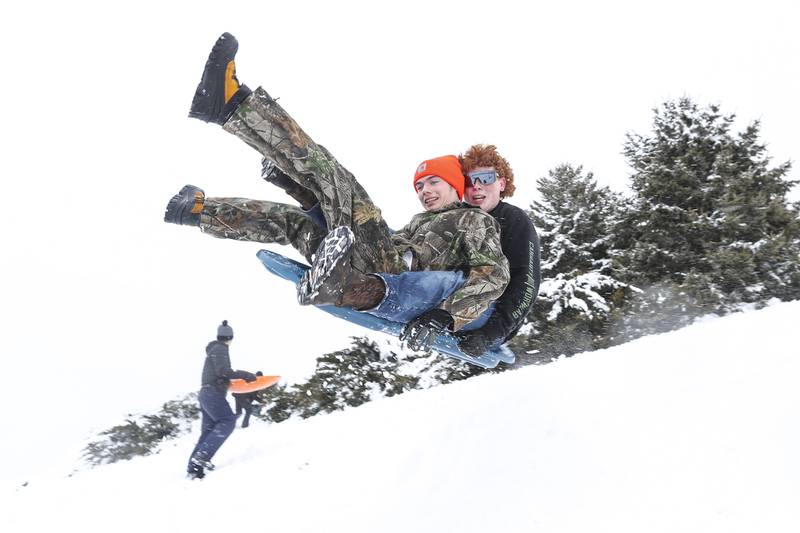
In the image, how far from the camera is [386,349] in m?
10.0

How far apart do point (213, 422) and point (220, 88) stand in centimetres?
422

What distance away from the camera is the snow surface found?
2541 mm

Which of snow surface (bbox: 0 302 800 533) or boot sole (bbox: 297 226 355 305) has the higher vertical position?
boot sole (bbox: 297 226 355 305)

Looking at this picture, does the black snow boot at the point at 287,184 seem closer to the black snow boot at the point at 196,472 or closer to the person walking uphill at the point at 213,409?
the person walking uphill at the point at 213,409

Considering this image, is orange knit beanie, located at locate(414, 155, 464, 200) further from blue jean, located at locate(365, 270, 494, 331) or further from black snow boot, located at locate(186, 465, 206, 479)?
black snow boot, located at locate(186, 465, 206, 479)

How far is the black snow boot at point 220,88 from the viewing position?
104 inches

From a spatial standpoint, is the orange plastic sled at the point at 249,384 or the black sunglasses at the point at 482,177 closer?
the black sunglasses at the point at 482,177

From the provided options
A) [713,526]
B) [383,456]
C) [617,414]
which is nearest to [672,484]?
[713,526]

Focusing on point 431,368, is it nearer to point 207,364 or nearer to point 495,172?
point 207,364

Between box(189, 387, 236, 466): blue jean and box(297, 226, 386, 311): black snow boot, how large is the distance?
3.46m

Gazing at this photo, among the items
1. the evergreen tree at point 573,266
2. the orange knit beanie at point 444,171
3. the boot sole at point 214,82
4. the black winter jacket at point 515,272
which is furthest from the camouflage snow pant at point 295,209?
the evergreen tree at point 573,266

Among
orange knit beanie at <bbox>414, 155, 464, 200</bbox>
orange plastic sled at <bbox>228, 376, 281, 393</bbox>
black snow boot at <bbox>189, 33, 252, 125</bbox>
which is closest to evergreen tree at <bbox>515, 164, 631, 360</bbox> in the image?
orange plastic sled at <bbox>228, 376, 281, 393</bbox>

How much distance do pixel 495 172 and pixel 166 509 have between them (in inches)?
151

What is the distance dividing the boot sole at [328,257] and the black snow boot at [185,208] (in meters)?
1.14
